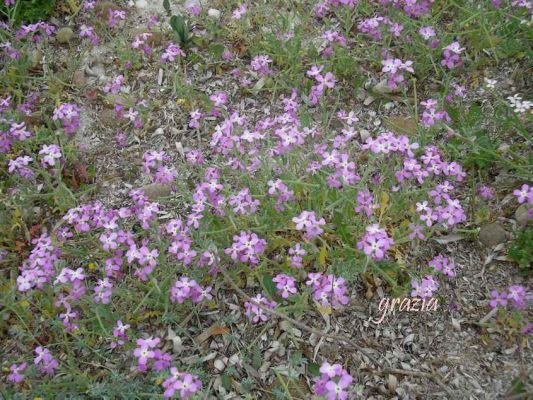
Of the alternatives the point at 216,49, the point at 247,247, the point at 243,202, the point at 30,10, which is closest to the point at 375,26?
the point at 216,49

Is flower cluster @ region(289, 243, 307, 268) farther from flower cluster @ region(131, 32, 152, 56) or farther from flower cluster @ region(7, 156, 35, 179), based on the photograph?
flower cluster @ region(131, 32, 152, 56)

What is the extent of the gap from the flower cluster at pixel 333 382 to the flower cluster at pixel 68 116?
2.56m

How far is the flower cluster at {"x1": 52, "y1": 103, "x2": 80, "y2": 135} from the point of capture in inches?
148

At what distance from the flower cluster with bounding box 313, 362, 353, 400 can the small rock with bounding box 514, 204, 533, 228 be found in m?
1.61

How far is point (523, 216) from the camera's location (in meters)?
3.22

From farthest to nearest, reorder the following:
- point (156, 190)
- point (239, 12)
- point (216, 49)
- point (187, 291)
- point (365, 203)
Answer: point (216, 49)
point (239, 12)
point (156, 190)
point (365, 203)
point (187, 291)

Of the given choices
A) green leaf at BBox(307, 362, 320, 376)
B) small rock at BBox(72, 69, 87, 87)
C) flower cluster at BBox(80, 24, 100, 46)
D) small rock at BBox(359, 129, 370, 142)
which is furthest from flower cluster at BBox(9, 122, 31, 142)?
green leaf at BBox(307, 362, 320, 376)

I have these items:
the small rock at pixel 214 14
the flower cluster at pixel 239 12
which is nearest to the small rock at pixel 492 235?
the flower cluster at pixel 239 12

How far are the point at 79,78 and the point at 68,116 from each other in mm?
969

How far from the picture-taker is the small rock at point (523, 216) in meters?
3.18

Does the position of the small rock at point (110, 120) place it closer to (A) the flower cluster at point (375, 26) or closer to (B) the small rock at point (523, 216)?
(A) the flower cluster at point (375, 26)

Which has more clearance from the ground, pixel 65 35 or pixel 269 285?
pixel 65 35

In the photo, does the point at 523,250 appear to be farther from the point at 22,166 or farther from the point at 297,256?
the point at 22,166

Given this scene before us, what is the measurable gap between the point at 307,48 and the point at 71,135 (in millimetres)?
2084
